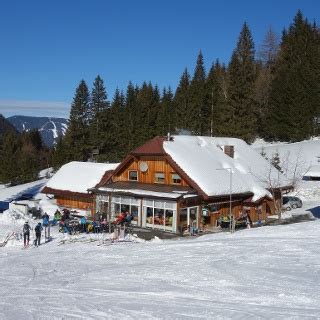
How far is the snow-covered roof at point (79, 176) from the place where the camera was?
127 feet

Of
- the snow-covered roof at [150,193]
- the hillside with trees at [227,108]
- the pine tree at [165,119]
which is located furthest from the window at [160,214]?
the pine tree at [165,119]

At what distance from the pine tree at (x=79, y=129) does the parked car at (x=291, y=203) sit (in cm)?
3474

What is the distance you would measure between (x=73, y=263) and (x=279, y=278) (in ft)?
29.5

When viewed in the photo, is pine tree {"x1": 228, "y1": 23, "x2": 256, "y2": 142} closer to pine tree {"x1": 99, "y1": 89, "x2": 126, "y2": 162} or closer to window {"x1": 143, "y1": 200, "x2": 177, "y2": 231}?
pine tree {"x1": 99, "y1": 89, "x2": 126, "y2": 162}

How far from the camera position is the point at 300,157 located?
5344 centimetres

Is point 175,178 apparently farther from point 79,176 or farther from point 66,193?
point 66,193

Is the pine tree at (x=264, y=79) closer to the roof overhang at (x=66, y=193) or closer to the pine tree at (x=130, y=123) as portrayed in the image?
the pine tree at (x=130, y=123)

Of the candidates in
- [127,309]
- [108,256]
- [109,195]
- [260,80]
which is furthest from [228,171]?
[260,80]

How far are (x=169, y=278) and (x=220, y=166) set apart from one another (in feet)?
63.1

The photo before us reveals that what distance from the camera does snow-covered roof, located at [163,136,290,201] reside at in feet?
105

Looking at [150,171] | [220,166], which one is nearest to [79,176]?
[150,171]

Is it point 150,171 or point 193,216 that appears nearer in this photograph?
point 193,216

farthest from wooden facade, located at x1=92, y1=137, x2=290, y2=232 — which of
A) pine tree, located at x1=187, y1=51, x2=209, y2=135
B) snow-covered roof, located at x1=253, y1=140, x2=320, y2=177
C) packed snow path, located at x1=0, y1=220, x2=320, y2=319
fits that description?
pine tree, located at x1=187, y1=51, x2=209, y2=135

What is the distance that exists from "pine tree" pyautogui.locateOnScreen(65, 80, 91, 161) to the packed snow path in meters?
43.1
